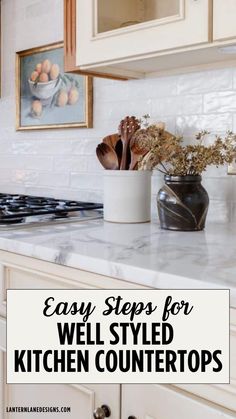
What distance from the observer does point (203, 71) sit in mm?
1620

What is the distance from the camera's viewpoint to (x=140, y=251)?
1123 mm

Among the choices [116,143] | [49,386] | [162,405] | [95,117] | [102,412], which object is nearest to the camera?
[162,405]

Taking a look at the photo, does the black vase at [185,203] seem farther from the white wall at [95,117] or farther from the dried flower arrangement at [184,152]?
the white wall at [95,117]

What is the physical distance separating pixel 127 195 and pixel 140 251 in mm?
478

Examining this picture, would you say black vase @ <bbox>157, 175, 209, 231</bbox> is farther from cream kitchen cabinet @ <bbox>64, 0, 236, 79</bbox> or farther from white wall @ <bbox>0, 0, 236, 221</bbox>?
cream kitchen cabinet @ <bbox>64, 0, 236, 79</bbox>

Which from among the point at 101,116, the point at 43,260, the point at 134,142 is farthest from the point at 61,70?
the point at 43,260

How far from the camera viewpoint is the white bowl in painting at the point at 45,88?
214 cm

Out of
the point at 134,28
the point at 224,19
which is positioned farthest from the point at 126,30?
the point at 224,19

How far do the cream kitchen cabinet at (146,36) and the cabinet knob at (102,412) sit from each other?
0.91 meters

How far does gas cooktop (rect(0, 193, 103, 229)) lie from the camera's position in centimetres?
149

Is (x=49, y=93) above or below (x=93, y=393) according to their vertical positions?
above

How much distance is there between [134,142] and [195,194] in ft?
1.01

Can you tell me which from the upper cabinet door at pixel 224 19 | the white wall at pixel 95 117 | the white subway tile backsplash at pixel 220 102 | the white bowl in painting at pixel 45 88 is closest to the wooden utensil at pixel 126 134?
the white wall at pixel 95 117

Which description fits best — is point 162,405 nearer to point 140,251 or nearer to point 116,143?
point 140,251
